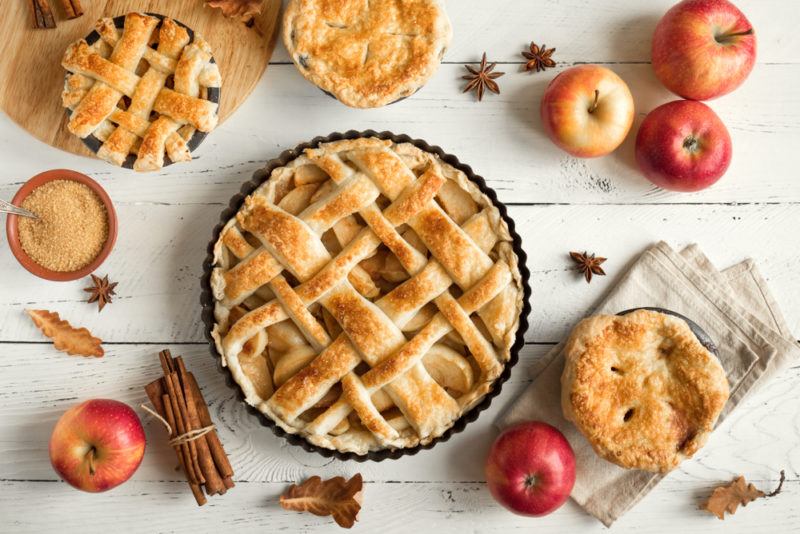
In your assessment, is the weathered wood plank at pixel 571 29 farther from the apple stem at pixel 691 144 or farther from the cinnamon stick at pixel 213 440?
the cinnamon stick at pixel 213 440

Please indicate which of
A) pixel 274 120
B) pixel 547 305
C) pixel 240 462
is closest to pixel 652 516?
pixel 547 305

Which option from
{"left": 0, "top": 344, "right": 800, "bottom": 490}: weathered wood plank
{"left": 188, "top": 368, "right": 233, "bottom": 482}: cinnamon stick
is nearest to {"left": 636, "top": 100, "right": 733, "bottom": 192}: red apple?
{"left": 0, "top": 344, "right": 800, "bottom": 490}: weathered wood plank

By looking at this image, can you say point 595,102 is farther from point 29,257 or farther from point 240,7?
point 29,257

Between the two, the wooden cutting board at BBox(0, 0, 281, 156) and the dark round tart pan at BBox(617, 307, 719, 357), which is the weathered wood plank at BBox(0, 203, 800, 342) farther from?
the wooden cutting board at BBox(0, 0, 281, 156)

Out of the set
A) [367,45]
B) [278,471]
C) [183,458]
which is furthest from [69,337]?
[367,45]

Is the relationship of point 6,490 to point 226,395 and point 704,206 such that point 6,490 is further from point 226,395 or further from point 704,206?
point 704,206
